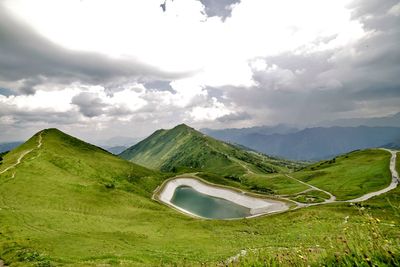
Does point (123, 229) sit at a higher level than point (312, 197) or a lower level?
lower

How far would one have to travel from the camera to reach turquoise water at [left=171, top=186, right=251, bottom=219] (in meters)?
151

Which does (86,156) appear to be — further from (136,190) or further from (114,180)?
(136,190)

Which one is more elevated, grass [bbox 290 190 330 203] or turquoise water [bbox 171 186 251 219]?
grass [bbox 290 190 330 203]

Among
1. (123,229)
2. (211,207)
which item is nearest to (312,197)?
(211,207)

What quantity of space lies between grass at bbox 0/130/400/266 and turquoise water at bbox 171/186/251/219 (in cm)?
3097

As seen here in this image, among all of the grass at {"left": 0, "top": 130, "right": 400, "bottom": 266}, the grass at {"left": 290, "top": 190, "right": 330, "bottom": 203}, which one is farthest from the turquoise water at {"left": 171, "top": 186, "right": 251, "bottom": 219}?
the grass at {"left": 290, "top": 190, "right": 330, "bottom": 203}

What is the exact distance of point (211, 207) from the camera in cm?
17025

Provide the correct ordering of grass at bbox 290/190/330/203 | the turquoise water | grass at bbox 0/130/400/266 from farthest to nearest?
grass at bbox 290/190/330/203 → the turquoise water → grass at bbox 0/130/400/266

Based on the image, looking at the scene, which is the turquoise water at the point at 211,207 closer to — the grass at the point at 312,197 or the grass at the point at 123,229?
the grass at the point at 123,229

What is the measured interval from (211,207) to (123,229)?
10705 cm

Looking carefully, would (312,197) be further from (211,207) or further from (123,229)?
(123,229)

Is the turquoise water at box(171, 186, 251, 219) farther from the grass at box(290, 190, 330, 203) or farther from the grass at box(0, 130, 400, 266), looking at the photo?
the grass at box(290, 190, 330, 203)

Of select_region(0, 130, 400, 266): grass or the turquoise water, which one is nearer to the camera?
select_region(0, 130, 400, 266): grass

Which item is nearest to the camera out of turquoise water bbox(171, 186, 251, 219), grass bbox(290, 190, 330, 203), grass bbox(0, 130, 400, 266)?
grass bbox(0, 130, 400, 266)
